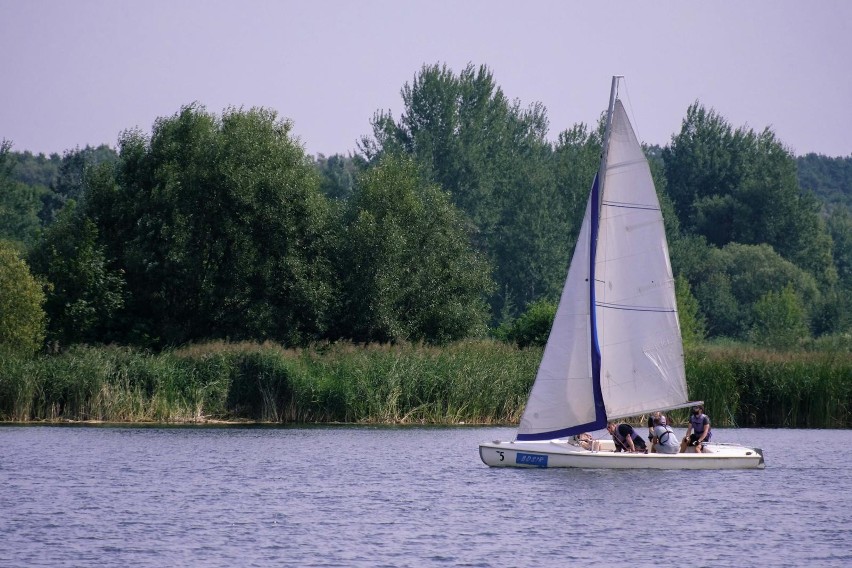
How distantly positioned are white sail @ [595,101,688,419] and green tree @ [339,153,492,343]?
25.6 meters

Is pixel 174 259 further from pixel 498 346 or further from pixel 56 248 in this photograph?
pixel 498 346

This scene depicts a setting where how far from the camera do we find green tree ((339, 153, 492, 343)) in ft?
192

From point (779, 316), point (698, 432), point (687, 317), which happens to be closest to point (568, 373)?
point (698, 432)

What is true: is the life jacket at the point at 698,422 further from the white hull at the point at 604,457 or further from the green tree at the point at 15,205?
the green tree at the point at 15,205

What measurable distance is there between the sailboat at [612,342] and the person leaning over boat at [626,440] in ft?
1.13

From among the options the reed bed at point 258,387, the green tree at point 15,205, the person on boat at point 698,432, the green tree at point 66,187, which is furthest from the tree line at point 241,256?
the green tree at point 66,187

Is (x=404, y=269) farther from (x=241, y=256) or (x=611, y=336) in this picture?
(x=611, y=336)

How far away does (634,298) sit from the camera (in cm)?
3250

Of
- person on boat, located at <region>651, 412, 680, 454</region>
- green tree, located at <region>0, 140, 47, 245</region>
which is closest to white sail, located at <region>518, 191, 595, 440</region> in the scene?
person on boat, located at <region>651, 412, 680, 454</region>

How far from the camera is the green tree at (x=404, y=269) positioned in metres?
58.6

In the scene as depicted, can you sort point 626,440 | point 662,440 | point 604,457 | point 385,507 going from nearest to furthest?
1. point 385,507
2. point 604,457
3. point 626,440
4. point 662,440

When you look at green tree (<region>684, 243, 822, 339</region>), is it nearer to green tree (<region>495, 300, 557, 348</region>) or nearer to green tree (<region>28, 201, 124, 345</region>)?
green tree (<region>495, 300, 557, 348</region>)

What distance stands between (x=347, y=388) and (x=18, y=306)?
13.3 metres

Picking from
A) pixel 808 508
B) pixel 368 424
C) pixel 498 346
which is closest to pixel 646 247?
pixel 808 508
